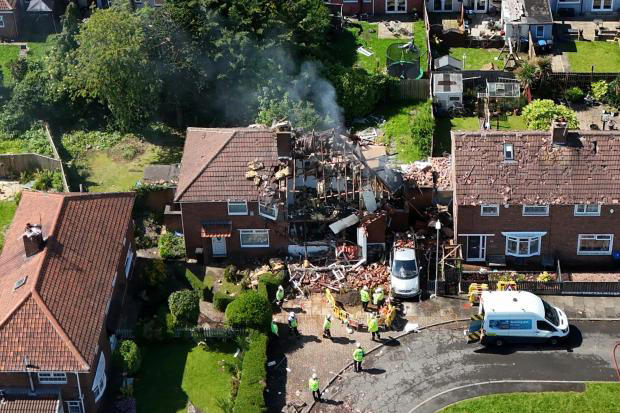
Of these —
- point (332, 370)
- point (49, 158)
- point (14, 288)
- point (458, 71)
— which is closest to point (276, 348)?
point (332, 370)

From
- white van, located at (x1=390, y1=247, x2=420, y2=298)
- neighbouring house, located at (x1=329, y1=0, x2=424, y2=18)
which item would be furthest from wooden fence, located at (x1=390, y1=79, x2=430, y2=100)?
white van, located at (x1=390, y1=247, x2=420, y2=298)

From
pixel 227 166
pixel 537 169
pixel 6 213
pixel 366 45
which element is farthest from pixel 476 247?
pixel 6 213

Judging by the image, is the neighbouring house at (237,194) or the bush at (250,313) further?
the neighbouring house at (237,194)

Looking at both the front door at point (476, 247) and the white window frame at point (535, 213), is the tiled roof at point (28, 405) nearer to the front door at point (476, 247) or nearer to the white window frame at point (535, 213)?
the front door at point (476, 247)

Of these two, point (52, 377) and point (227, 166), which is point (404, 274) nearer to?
point (227, 166)

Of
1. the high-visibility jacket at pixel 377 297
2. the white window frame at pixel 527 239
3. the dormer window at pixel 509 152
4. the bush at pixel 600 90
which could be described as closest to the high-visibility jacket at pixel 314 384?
the high-visibility jacket at pixel 377 297

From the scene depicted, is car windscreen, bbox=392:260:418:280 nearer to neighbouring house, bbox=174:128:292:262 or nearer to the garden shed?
neighbouring house, bbox=174:128:292:262
